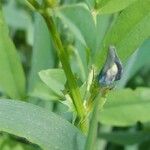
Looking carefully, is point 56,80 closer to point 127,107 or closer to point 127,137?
point 127,107

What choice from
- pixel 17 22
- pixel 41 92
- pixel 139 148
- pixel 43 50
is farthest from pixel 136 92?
pixel 17 22

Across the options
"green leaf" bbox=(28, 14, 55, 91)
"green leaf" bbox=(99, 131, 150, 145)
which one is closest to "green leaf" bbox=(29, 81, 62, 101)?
"green leaf" bbox=(28, 14, 55, 91)

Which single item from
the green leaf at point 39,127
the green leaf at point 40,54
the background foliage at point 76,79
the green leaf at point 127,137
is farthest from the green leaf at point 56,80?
the green leaf at point 127,137

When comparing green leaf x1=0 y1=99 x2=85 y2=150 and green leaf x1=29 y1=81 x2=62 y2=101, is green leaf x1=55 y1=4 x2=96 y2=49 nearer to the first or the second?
green leaf x1=0 y1=99 x2=85 y2=150

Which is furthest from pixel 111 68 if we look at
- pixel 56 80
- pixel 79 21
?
pixel 56 80

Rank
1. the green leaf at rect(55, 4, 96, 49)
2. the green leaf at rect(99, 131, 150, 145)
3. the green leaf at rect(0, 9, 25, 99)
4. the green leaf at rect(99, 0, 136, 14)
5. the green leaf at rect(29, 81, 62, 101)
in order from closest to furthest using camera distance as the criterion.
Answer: the green leaf at rect(55, 4, 96, 49) < the green leaf at rect(99, 0, 136, 14) < the green leaf at rect(29, 81, 62, 101) < the green leaf at rect(0, 9, 25, 99) < the green leaf at rect(99, 131, 150, 145)

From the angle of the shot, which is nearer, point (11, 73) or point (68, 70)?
point (68, 70)

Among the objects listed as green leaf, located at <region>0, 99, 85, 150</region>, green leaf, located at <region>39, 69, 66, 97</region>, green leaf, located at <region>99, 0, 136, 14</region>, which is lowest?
green leaf, located at <region>0, 99, 85, 150</region>
